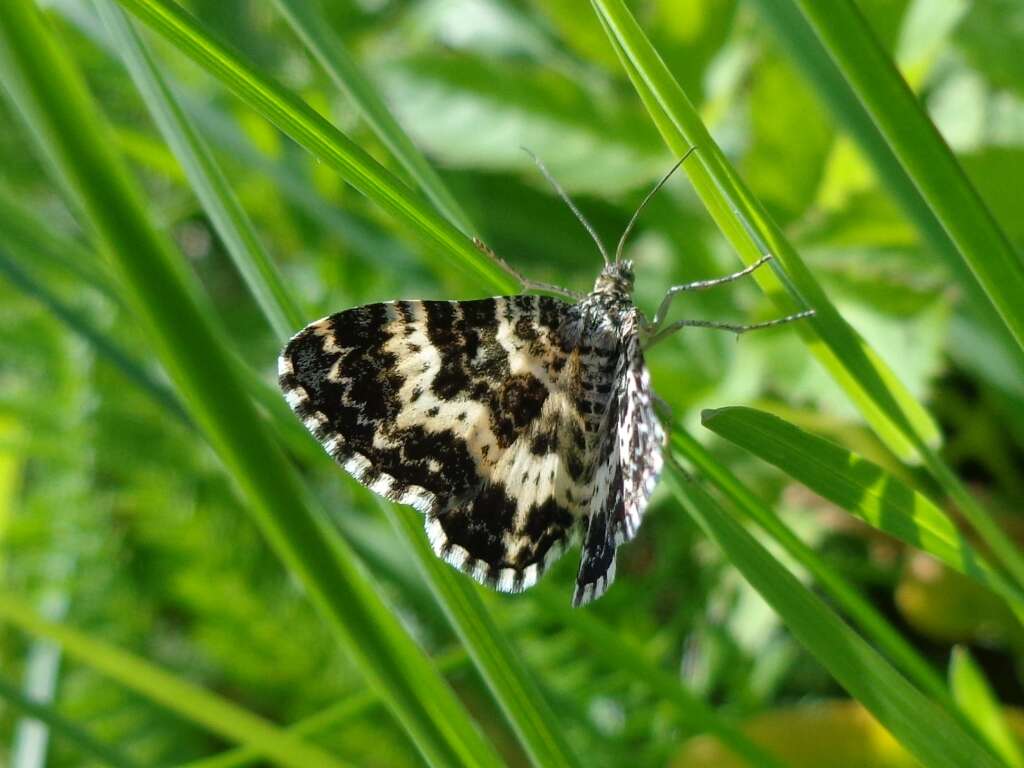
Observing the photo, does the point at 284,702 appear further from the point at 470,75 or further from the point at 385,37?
the point at 385,37

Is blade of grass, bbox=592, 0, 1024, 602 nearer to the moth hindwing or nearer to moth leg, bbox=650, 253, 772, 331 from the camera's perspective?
moth leg, bbox=650, 253, 772, 331

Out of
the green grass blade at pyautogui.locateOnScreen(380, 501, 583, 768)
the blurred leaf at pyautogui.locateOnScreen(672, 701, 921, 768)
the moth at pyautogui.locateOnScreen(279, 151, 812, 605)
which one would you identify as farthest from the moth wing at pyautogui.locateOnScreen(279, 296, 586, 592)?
the blurred leaf at pyautogui.locateOnScreen(672, 701, 921, 768)

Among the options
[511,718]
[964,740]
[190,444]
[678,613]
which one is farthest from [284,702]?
[964,740]

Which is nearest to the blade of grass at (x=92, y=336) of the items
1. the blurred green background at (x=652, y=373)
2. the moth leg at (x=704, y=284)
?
the blurred green background at (x=652, y=373)

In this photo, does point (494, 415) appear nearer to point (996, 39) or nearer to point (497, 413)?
point (497, 413)

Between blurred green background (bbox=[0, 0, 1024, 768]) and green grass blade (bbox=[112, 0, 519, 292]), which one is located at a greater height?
blurred green background (bbox=[0, 0, 1024, 768])

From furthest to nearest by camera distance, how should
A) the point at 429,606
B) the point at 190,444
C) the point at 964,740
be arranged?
the point at 190,444 → the point at 429,606 → the point at 964,740
